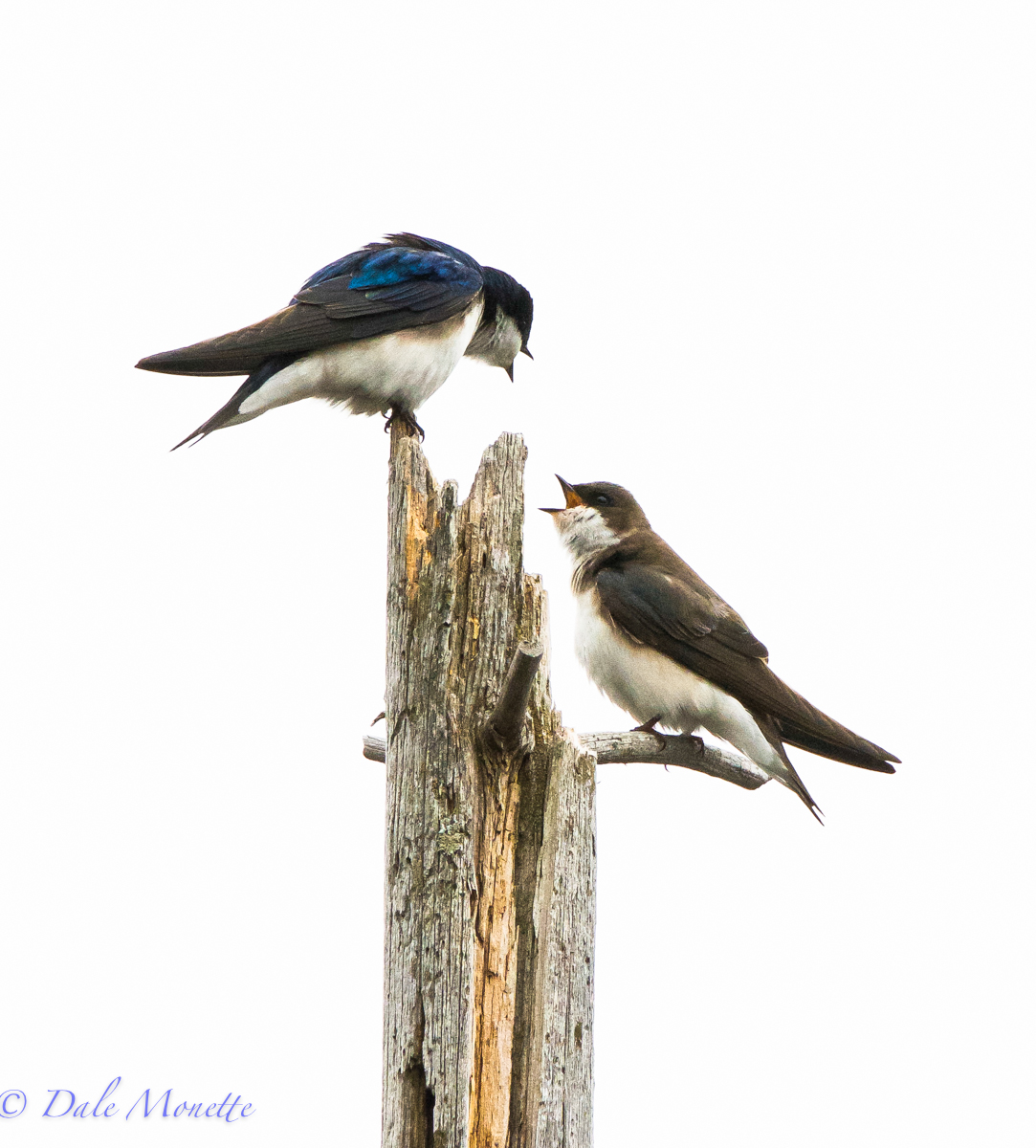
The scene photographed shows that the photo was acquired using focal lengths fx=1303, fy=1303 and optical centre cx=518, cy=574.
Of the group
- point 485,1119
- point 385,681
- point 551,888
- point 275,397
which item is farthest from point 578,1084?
point 275,397

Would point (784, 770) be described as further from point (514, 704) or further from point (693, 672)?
point (514, 704)

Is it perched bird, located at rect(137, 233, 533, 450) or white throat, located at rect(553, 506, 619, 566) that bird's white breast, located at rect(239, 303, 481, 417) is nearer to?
perched bird, located at rect(137, 233, 533, 450)

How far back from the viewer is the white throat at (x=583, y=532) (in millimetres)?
6266

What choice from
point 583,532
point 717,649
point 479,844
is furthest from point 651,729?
point 479,844

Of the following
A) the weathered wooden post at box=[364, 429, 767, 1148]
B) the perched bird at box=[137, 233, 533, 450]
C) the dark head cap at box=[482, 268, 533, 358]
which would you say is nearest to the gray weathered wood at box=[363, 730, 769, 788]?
the weathered wooden post at box=[364, 429, 767, 1148]

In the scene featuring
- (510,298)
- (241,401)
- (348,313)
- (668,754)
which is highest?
(510,298)

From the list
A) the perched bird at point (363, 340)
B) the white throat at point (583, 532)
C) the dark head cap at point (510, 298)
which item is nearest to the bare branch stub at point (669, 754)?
the white throat at point (583, 532)

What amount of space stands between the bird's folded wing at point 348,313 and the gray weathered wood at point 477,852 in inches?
66.2

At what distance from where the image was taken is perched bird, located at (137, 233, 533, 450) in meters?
5.44

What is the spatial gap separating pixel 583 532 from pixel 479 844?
2877 millimetres

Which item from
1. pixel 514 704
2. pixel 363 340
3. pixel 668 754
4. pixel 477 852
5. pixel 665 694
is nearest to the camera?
pixel 514 704

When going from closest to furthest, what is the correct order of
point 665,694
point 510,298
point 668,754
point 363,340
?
1. point 668,754
2. point 665,694
3. point 363,340
4. point 510,298

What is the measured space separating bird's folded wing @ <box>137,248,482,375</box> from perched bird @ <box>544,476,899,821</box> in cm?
150

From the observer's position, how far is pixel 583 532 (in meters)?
6.32
